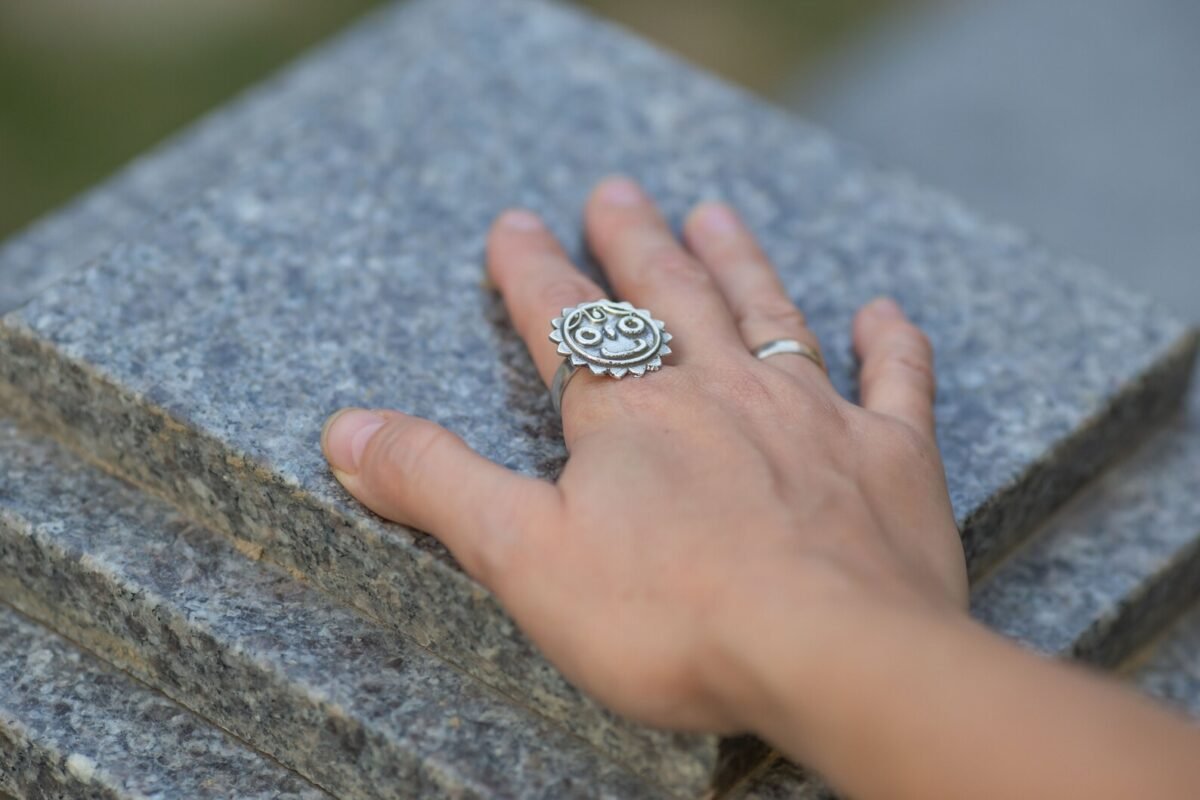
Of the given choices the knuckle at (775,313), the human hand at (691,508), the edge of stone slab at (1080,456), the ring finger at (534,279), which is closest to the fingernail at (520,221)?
the ring finger at (534,279)

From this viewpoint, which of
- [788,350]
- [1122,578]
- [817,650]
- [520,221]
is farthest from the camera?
[520,221]

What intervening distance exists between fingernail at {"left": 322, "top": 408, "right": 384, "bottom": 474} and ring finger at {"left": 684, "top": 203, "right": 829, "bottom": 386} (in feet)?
1.53

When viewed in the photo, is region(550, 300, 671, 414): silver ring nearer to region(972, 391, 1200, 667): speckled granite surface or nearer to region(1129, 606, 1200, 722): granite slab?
region(972, 391, 1200, 667): speckled granite surface

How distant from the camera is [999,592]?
73.7 inches

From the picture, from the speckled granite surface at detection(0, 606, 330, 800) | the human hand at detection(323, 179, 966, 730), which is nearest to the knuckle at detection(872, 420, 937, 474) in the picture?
the human hand at detection(323, 179, 966, 730)

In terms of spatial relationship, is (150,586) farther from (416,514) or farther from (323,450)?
(416,514)

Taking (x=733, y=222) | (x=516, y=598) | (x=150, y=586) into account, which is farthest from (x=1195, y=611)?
(x=150, y=586)

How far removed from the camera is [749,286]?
1.92 meters

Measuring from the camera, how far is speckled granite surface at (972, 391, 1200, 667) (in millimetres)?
1837

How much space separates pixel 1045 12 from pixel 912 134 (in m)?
0.68

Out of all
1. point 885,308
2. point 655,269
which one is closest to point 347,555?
point 655,269

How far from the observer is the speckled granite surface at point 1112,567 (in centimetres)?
184

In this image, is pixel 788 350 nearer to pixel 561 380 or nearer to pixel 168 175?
pixel 561 380

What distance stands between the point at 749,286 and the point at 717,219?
0.17 metres
